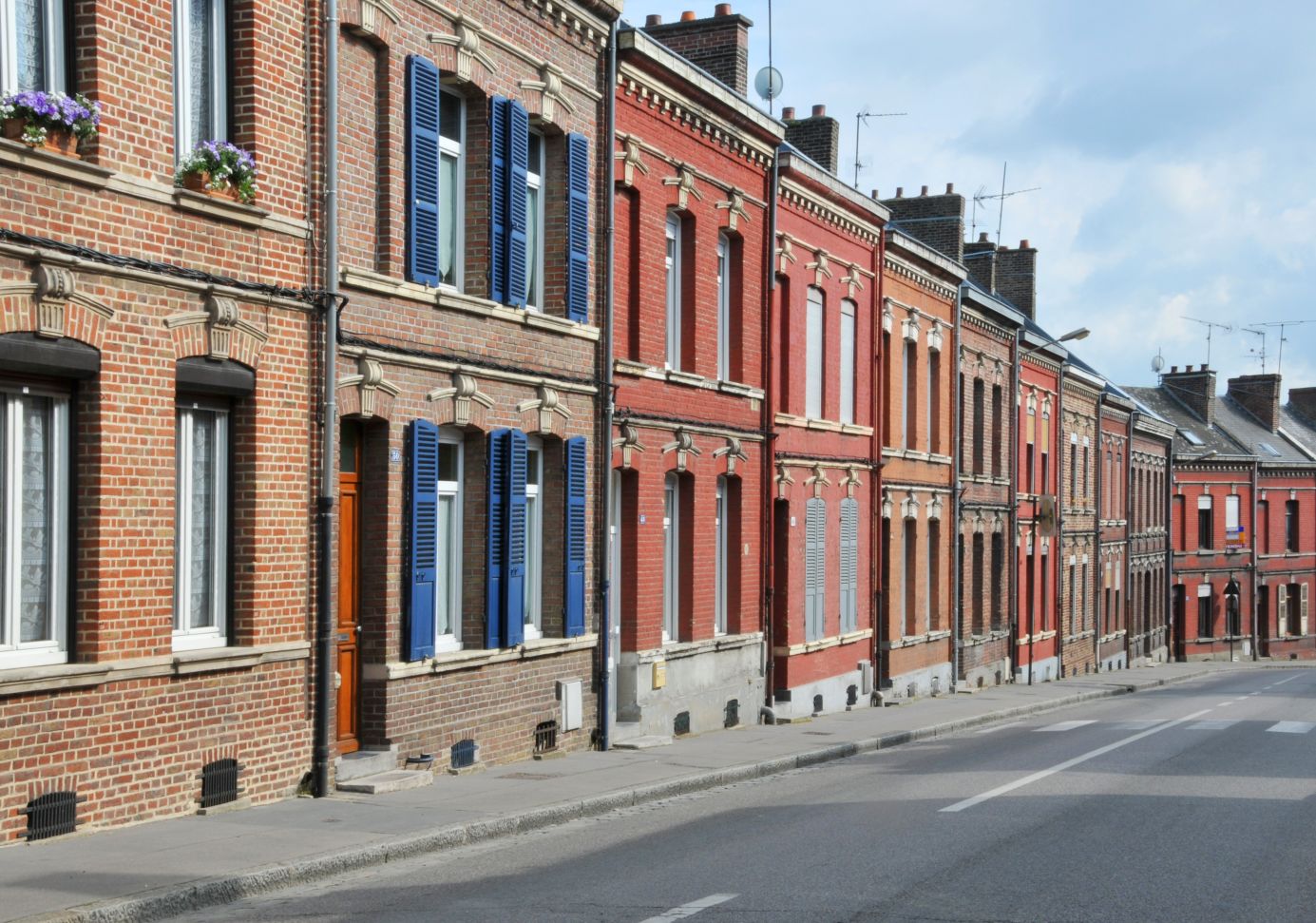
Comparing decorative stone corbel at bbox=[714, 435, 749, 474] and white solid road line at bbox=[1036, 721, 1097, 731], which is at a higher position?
decorative stone corbel at bbox=[714, 435, 749, 474]

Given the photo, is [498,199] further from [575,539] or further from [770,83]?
[770,83]

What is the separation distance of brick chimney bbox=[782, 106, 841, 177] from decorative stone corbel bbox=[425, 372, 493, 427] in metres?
14.4

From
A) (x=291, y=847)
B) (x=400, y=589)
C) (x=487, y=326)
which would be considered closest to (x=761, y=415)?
(x=487, y=326)

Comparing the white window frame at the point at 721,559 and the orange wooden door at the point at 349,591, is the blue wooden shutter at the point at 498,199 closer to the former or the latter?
the orange wooden door at the point at 349,591

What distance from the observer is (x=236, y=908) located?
31.1ft

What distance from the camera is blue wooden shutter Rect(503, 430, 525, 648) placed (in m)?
16.6

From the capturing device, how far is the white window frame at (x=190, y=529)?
12430 mm

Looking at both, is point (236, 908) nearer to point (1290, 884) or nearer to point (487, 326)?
point (1290, 884)

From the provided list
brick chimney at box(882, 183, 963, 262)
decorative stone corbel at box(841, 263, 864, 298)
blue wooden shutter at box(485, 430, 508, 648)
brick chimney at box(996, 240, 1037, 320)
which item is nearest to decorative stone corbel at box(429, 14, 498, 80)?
blue wooden shutter at box(485, 430, 508, 648)

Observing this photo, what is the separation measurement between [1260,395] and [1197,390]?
18.3 ft

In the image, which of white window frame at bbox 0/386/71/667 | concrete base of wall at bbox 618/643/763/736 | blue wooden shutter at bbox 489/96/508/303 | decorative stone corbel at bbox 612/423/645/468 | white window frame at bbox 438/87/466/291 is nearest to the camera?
white window frame at bbox 0/386/71/667

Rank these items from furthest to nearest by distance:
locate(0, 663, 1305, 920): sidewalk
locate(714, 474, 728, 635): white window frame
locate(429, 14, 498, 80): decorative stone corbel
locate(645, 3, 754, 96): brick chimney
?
locate(645, 3, 754, 96): brick chimney < locate(714, 474, 728, 635): white window frame < locate(429, 14, 498, 80): decorative stone corbel < locate(0, 663, 1305, 920): sidewalk

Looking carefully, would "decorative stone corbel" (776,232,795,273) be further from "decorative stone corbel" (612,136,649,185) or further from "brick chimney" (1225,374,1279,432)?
"brick chimney" (1225,374,1279,432)

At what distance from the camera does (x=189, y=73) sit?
491 inches
